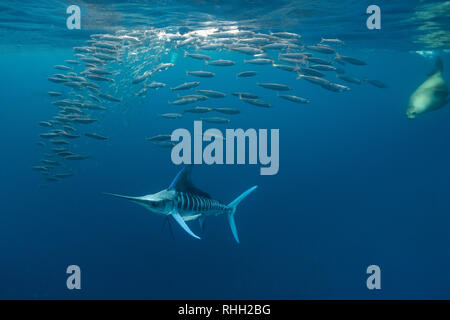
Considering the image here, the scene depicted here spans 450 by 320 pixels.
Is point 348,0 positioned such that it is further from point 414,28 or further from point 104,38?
point 104,38

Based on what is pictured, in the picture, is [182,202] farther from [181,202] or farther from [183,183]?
[183,183]

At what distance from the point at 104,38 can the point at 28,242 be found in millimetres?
16178

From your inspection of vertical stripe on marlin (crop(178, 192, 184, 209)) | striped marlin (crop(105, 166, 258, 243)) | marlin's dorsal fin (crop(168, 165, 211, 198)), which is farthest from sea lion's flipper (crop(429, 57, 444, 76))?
vertical stripe on marlin (crop(178, 192, 184, 209))

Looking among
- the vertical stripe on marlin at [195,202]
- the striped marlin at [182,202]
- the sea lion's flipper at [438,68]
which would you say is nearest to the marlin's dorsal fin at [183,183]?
the striped marlin at [182,202]

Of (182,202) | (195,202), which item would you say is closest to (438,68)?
(195,202)

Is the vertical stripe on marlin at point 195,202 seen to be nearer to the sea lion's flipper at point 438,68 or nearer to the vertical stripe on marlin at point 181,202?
the vertical stripe on marlin at point 181,202

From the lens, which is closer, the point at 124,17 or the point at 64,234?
the point at 124,17

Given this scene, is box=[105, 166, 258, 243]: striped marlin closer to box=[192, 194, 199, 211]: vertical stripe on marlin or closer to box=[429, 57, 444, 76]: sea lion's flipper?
box=[192, 194, 199, 211]: vertical stripe on marlin

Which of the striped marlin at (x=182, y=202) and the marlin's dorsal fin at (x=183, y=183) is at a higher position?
the marlin's dorsal fin at (x=183, y=183)

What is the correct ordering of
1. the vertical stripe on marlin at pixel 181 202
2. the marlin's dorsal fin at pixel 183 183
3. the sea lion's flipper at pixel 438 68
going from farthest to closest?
the sea lion's flipper at pixel 438 68 < the marlin's dorsal fin at pixel 183 183 < the vertical stripe on marlin at pixel 181 202

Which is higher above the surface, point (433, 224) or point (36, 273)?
point (433, 224)

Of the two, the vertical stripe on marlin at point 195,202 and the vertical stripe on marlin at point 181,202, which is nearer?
the vertical stripe on marlin at point 181,202

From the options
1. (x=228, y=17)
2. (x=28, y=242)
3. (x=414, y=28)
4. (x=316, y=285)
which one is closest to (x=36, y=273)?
(x=28, y=242)

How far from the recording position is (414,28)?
15078 millimetres
